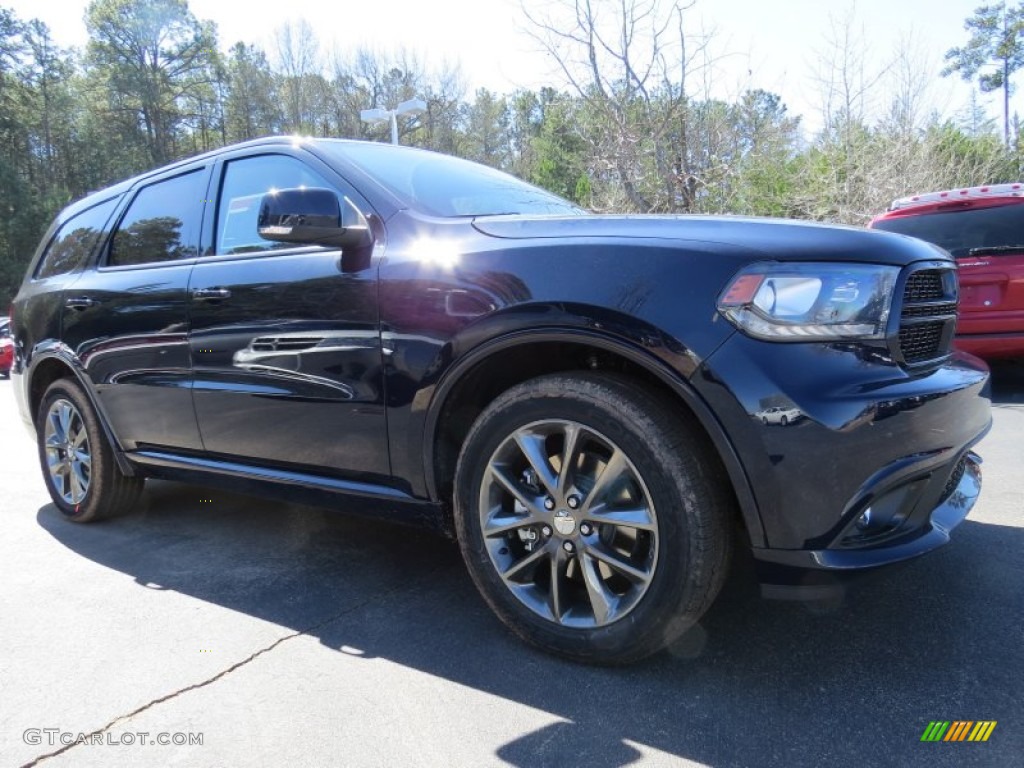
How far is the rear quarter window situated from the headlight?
3.61 m

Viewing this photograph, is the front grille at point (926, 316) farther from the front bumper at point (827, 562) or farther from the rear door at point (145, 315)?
the rear door at point (145, 315)

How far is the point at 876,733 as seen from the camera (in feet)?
6.09

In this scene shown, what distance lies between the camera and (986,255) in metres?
5.70

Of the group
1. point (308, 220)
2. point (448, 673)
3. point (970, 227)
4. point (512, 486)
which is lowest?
point (448, 673)

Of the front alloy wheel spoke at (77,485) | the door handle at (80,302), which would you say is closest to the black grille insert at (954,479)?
the door handle at (80,302)

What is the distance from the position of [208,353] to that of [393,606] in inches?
52.1

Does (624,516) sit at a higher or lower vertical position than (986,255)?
lower

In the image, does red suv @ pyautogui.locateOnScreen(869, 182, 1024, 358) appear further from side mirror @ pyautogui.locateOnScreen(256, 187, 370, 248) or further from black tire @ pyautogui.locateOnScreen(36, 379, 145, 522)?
black tire @ pyautogui.locateOnScreen(36, 379, 145, 522)

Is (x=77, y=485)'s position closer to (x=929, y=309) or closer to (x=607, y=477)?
(x=607, y=477)

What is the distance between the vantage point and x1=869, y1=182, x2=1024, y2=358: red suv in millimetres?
5633

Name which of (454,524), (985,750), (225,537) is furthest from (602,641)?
(225,537)

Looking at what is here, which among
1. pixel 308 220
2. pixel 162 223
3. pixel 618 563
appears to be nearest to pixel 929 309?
pixel 618 563

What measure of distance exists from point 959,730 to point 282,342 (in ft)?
8.07

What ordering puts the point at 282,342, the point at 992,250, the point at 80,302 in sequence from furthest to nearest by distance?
the point at 992,250, the point at 80,302, the point at 282,342
